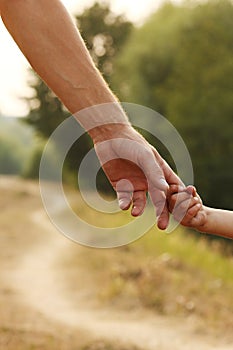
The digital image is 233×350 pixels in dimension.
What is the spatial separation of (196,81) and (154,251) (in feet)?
70.3

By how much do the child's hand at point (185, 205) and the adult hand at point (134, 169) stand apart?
1.3 inches

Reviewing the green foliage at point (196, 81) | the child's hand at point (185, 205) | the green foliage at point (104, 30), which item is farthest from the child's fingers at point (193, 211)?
the green foliage at point (104, 30)

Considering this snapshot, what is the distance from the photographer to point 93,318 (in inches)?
227

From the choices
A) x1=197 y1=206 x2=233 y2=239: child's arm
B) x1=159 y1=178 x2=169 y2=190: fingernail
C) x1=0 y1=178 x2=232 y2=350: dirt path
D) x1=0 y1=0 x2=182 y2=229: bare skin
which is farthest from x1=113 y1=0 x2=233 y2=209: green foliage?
x1=159 y1=178 x2=169 y2=190: fingernail

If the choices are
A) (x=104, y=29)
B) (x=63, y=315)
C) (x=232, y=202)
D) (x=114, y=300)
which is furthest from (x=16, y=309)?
(x=104, y=29)

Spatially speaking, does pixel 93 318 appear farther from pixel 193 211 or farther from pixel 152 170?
pixel 152 170

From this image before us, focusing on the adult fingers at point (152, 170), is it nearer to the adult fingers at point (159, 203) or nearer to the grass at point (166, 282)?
the adult fingers at point (159, 203)

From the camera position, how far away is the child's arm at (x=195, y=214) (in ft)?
6.55

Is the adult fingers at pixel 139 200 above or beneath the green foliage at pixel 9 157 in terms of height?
above

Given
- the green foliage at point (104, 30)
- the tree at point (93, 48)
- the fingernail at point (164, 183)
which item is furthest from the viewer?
A: the green foliage at point (104, 30)

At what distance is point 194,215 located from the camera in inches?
80.3

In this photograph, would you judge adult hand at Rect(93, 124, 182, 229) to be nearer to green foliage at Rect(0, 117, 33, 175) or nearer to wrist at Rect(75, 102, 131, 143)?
wrist at Rect(75, 102, 131, 143)

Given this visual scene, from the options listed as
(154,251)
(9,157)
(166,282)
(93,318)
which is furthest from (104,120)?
(9,157)

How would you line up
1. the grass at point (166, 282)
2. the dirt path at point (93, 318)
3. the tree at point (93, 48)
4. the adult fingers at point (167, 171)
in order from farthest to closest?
the tree at point (93, 48)
the grass at point (166, 282)
the dirt path at point (93, 318)
the adult fingers at point (167, 171)
